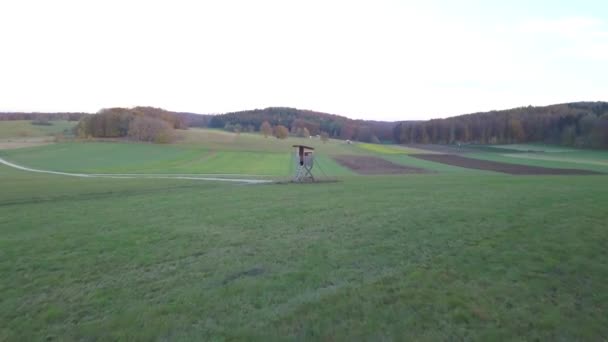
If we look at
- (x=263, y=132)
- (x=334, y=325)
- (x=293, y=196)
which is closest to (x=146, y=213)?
(x=293, y=196)

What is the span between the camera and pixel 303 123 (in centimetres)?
14875

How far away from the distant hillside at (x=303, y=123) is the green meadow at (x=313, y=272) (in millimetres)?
116099

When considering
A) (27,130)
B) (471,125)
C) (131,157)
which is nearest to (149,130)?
(131,157)

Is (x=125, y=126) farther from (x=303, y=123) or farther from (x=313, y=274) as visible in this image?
(x=313, y=274)

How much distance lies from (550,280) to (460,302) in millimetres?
2117

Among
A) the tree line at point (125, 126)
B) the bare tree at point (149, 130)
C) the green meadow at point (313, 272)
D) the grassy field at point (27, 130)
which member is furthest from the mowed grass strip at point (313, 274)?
the grassy field at point (27, 130)

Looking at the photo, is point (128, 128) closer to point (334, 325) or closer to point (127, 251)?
point (127, 251)

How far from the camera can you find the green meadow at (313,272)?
17.6 feet

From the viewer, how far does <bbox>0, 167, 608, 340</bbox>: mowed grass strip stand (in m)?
5.37

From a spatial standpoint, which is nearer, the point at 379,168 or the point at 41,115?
the point at 379,168

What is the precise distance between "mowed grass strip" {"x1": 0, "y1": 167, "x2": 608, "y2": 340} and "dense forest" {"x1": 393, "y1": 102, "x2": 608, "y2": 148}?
86595 millimetres

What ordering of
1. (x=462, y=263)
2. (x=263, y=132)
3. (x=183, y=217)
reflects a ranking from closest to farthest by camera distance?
(x=462, y=263) → (x=183, y=217) → (x=263, y=132)

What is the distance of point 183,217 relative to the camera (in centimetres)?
1319

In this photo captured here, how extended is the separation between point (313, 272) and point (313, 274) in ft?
0.35
